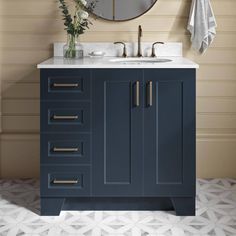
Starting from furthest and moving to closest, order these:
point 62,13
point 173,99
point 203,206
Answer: point 62,13 → point 203,206 → point 173,99

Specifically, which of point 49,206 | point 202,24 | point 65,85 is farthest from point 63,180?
point 202,24

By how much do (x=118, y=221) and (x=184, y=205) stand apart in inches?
16.7

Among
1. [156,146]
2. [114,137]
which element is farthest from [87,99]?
[156,146]

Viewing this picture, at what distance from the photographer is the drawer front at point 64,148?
3.09m

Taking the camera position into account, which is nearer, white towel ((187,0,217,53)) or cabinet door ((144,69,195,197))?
cabinet door ((144,69,195,197))

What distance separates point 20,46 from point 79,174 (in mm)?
1237

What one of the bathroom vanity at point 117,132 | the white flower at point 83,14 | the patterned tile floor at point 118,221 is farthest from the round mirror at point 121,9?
the patterned tile floor at point 118,221

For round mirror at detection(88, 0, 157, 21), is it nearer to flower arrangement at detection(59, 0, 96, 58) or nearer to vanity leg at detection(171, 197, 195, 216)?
flower arrangement at detection(59, 0, 96, 58)

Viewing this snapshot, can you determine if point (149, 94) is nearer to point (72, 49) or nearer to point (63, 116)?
point (63, 116)

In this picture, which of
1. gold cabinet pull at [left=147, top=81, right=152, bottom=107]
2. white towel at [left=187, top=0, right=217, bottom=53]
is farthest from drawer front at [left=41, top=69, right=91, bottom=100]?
white towel at [left=187, top=0, right=217, bottom=53]

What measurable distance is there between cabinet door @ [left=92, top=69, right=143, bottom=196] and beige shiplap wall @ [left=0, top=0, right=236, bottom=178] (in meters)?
0.83

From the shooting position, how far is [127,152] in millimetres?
3113

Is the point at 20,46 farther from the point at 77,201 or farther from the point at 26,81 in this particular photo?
the point at 77,201

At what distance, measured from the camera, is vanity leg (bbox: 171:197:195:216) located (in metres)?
3.12
